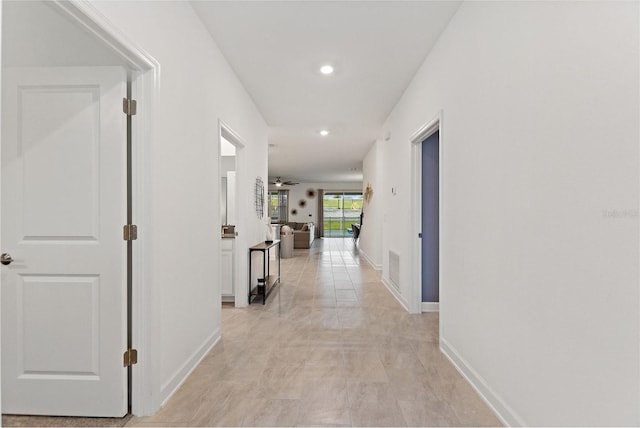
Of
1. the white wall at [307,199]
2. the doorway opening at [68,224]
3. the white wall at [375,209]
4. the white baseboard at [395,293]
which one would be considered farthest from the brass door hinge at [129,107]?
the white wall at [307,199]

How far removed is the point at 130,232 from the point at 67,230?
1.15 ft

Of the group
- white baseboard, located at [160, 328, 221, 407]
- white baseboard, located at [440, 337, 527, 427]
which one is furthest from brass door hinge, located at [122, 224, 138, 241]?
white baseboard, located at [440, 337, 527, 427]

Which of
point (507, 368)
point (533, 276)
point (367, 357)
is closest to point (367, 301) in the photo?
point (367, 357)

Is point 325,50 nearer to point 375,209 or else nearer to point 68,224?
point 68,224

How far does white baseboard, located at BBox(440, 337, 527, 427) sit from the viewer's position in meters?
1.76

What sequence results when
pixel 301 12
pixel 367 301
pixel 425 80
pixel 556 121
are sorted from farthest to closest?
pixel 367 301, pixel 425 80, pixel 301 12, pixel 556 121

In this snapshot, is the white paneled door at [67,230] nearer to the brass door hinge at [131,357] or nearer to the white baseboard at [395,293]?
the brass door hinge at [131,357]

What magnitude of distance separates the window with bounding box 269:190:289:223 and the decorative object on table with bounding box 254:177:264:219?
973 cm

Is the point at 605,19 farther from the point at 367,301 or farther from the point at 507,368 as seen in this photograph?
the point at 367,301

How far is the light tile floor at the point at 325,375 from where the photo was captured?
1.89 m

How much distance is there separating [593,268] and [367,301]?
332cm

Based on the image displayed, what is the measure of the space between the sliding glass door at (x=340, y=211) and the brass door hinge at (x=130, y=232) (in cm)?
1329

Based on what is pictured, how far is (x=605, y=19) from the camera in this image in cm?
119

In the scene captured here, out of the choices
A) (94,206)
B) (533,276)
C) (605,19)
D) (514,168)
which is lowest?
(533,276)
